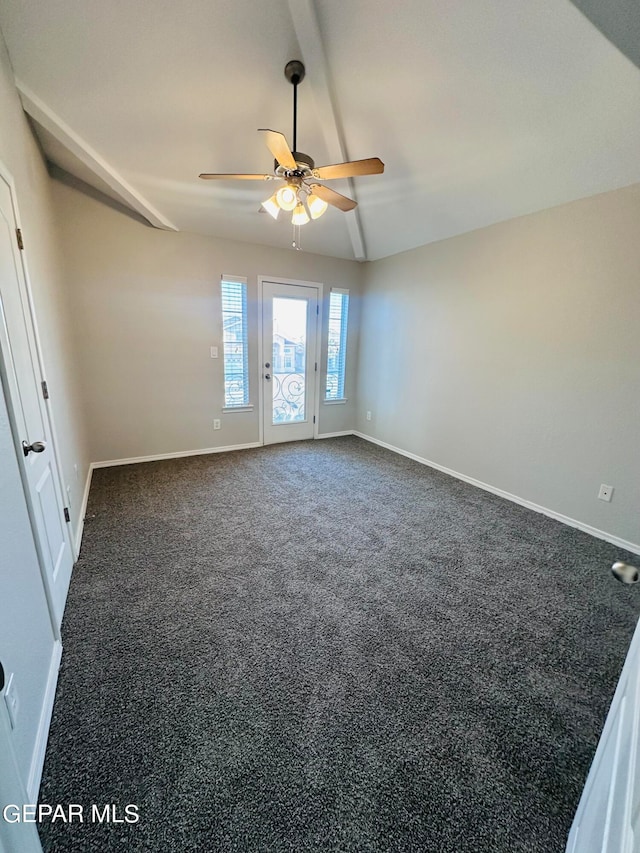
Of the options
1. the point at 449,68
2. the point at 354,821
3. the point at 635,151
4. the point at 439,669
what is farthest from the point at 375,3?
the point at 354,821

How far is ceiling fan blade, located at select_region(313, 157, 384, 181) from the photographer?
1750 mm

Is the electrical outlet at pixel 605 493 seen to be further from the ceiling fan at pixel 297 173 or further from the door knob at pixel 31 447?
the door knob at pixel 31 447

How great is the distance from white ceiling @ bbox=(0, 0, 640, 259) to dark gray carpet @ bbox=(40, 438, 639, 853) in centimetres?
262

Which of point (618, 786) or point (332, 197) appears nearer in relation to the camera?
point (618, 786)

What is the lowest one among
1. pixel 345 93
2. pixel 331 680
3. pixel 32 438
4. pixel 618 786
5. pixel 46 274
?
pixel 331 680

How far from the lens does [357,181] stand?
2869 mm

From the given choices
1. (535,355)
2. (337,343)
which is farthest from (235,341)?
(535,355)

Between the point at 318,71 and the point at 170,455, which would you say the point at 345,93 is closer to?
the point at 318,71

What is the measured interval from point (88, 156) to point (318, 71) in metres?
1.73

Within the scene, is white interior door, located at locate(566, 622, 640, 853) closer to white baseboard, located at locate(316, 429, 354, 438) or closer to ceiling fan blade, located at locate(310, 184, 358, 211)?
ceiling fan blade, located at locate(310, 184, 358, 211)

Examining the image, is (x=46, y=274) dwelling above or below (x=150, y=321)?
above

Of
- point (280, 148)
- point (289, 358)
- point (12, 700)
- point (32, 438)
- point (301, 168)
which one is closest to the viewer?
point (12, 700)

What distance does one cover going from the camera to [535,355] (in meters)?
2.77

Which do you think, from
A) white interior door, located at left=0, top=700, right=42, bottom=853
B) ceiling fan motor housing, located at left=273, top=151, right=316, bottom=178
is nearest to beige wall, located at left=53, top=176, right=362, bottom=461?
ceiling fan motor housing, located at left=273, top=151, right=316, bottom=178
